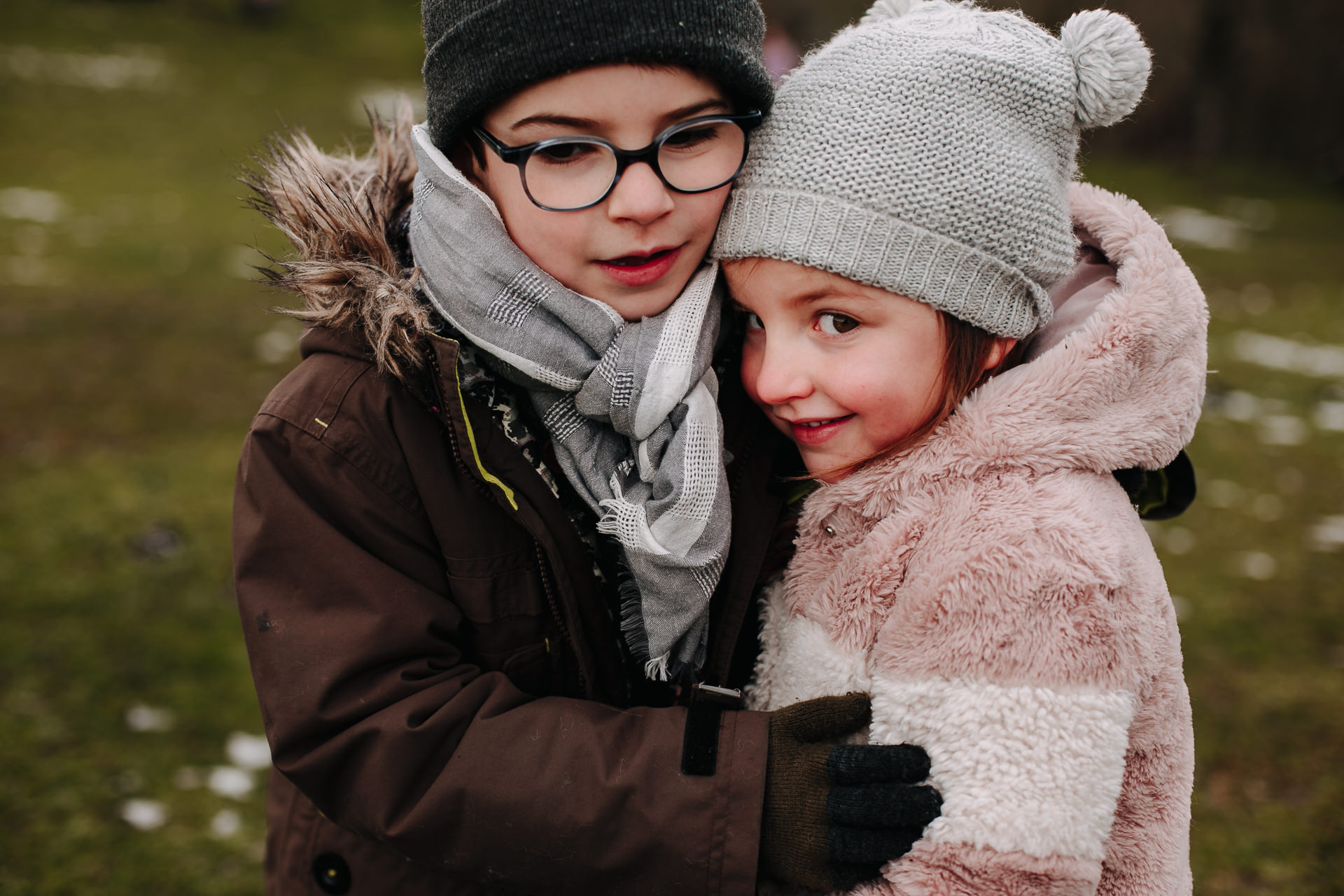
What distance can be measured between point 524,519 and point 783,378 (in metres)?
0.46

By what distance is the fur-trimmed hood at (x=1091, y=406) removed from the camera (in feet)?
4.98

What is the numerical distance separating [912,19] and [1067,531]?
0.86m

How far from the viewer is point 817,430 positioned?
166 centimetres

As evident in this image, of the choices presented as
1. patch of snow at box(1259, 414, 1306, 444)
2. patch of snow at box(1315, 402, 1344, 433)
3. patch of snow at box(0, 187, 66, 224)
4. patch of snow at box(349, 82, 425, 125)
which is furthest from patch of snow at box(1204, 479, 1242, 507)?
patch of snow at box(349, 82, 425, 125)

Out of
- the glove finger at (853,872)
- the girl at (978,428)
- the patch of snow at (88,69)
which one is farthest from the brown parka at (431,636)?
the patch of snow at (88,69)

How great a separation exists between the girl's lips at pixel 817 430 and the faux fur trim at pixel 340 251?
0.62 m

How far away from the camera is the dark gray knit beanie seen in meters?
1.47

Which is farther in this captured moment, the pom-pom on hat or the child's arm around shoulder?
the pom-pom on hat

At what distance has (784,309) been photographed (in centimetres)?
165

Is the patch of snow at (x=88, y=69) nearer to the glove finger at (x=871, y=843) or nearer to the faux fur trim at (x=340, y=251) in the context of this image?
the faux fur trim at (x=340, y=251)

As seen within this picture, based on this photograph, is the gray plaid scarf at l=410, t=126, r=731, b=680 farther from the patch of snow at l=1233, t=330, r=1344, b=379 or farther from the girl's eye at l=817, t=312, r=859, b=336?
the patch of snow at l=1233, t=330, r=1344, b=379

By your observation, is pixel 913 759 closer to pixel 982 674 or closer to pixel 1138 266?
pixel 982 674

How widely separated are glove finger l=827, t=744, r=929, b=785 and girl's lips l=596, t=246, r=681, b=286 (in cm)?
78

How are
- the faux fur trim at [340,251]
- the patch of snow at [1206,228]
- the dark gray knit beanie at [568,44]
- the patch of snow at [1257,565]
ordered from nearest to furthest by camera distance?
the dark gray knit beanie at [568,44] < the faux fur trim at [340,251] < the patch of snow at [1257,565] < the patch of snow at [1206,228]
